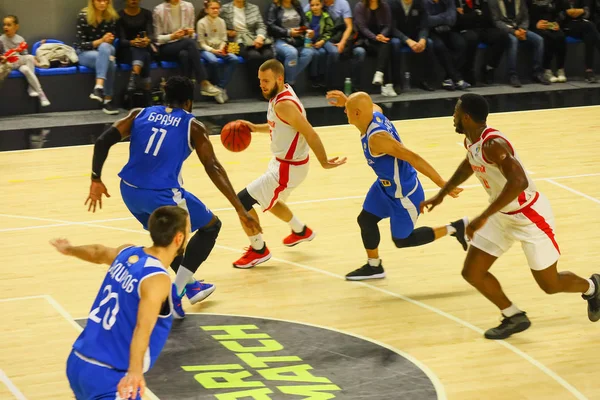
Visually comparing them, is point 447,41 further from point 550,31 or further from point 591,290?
point 591,290

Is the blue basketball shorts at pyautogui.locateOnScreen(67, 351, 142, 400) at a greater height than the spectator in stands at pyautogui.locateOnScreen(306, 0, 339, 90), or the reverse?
the blue basketball shorts at pyautogui.locateOnScreen(67, 351, 142, 400)

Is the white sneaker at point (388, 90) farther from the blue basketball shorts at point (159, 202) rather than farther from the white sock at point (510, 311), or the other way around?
the white sock at point (510, 311)

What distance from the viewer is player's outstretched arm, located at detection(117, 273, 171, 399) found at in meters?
4.37

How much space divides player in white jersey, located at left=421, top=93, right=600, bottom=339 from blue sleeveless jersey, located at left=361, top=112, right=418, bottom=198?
2.68 feet

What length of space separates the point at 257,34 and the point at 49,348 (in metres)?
10.1

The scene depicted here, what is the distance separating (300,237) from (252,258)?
2.26ft

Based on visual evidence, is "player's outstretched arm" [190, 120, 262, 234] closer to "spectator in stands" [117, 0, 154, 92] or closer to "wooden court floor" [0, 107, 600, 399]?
"wooden court floor" [0, 107, 600, 399]

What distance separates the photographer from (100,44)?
1516 cm

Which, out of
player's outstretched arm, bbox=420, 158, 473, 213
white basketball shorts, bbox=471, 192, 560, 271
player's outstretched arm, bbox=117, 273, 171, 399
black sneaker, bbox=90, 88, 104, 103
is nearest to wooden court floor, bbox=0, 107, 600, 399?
white basketball shorts, bbox=471, 192, 560, 271

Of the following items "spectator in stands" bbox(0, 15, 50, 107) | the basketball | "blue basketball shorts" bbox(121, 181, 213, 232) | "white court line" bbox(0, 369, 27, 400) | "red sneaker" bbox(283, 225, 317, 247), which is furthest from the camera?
"spectator in stands" bbox(0, 15, 50, 107)

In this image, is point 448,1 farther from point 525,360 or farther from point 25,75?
point 525,360

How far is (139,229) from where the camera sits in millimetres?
9938

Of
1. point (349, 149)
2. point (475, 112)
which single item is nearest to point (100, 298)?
point (475, 112)

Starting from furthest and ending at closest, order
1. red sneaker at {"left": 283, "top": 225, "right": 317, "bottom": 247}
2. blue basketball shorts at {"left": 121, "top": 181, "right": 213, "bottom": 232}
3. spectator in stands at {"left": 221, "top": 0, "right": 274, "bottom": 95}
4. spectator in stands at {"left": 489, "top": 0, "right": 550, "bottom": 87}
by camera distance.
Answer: spectator in stands at {"left": 489, "top": 0, "right": 550, "bottom": 87}, spectator in stands at {"left": 221, "top": 0, "right": 274, "bottom": 95}, red sneaker at {"left": 283, "top": 225, "right": 317, "bottom": 247}, blue basketball shorts at {"left": 121, "top": 181, "right": 213, "bottom": 232}
